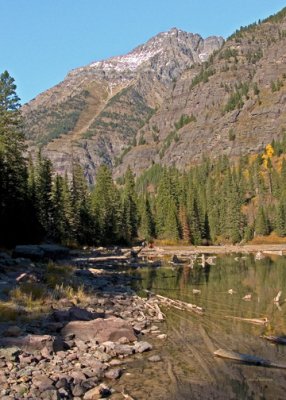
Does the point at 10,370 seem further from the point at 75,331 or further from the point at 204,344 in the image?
the point at 204,344

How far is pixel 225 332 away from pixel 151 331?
360 cm

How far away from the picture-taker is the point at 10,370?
47.0 ft

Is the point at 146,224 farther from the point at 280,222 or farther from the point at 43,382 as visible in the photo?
the point at 43,382

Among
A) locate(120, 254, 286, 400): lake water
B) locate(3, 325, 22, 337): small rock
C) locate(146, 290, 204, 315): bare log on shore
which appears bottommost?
locate(120, 254, 286, 400): lake water

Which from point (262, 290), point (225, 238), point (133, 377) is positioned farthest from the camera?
point (225, 238)

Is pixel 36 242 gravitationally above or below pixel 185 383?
above

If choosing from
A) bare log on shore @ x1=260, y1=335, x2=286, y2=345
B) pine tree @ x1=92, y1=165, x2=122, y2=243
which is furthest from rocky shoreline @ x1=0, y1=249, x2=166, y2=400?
pine tree @ x1=92, y1=165, x2=122, y2=243

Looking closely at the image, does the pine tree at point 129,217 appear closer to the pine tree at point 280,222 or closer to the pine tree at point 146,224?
the pine tree at point 146,224

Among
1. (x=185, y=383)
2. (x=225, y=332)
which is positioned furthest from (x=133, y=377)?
(x=225, y=332)

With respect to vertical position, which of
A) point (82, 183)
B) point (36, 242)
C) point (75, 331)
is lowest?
point (75, 331)

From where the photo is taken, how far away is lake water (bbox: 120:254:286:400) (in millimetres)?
14648

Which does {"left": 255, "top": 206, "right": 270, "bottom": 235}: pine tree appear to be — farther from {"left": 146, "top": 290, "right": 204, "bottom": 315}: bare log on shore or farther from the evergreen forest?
{"left": 146, "top": 290, "right": 204, "bottom": 315}: bare log on shore

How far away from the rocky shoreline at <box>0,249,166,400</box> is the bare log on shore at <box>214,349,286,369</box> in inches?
104

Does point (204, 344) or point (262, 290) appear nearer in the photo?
point (204, 344)
